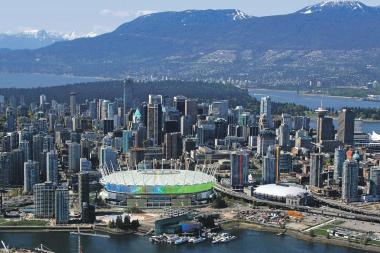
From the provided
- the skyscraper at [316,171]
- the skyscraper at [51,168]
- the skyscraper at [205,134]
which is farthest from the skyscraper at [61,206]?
the skyscraper at [205,134]

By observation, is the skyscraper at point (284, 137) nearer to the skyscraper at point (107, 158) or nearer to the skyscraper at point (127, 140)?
the skyscraper at point (127, 140)

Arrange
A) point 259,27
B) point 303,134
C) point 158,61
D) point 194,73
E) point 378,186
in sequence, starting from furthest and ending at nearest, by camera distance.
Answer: point 259,27
point 158,61
point 194,73
point 303,134
point 378,186

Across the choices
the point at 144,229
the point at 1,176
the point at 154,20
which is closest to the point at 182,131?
the point at 1,176

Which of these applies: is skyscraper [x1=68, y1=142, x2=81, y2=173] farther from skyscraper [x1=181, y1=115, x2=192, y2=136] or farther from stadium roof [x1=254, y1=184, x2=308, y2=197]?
skyscraper [x1=181, y1=115, x2=192, y2=136]

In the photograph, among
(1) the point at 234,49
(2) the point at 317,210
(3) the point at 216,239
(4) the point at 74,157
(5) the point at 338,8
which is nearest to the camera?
(3) the point at 216,239

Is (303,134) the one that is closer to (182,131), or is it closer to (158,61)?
(182,131)

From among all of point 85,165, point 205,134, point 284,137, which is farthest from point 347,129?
point 85,165

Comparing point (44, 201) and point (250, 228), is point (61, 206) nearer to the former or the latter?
point (44, 201)
